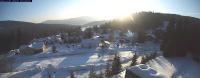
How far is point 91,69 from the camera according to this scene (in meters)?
25.9

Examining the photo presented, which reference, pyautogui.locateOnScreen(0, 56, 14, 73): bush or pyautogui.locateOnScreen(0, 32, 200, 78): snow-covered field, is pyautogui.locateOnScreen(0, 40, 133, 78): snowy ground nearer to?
pyautogui.locateOnScreen(0, 32, 200, 78): snow-covered field

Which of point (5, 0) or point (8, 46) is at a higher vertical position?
point (5, 0)

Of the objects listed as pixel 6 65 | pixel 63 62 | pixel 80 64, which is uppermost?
pixel 6 65

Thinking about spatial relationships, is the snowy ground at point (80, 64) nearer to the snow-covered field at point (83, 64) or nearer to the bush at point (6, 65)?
the snow-covered field at point (83, 64)

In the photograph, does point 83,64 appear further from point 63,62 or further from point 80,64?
point 63,62

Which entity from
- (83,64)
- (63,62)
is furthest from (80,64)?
(63,62)

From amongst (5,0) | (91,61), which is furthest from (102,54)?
(5,0)

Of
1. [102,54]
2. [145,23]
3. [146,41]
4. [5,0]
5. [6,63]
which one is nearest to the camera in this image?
[5,0]

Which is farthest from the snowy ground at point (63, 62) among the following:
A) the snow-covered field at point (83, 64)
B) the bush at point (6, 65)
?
the bush at point (6, 65)

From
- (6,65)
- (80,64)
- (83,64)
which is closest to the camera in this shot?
(6,65)

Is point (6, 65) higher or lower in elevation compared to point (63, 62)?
higher

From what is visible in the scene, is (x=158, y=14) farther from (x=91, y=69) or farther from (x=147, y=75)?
(x=147, y=75)

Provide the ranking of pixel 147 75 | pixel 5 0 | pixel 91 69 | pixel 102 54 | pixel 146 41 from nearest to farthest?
1. pixel 5 0
2. pixel 147 75
3. pixel 91 69
4. pixel 102 54
5. pixel 146 41

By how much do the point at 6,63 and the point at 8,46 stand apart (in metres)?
21.7
